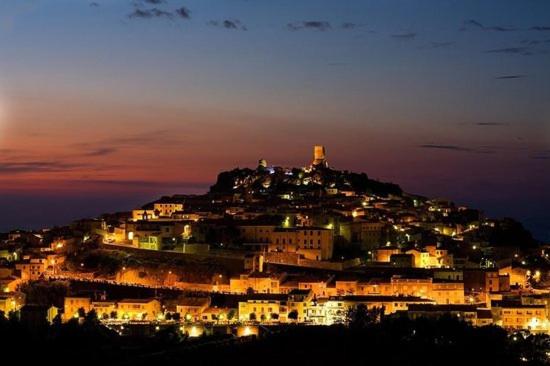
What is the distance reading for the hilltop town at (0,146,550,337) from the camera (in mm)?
33438

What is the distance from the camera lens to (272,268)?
37.7m

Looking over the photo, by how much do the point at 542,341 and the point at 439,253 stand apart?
8403 mm

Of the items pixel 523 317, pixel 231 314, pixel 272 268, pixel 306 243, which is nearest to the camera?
pixel 523 317

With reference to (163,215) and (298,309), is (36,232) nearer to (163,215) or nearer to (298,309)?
(163,215)

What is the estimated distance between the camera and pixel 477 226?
46.2 m

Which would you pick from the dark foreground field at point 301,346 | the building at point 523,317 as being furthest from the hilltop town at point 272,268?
the dark foreground field at point 301,346

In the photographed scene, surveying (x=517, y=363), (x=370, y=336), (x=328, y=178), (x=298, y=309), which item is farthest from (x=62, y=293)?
(x=328, y=178)

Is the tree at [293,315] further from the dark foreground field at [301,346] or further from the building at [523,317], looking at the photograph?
the building at [523,317]

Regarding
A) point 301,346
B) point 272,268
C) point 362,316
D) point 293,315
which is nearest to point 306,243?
point 272,268

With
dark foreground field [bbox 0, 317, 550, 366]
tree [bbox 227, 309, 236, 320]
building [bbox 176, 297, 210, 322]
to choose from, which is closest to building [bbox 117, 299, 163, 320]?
building [bbox 176, 297, 210, 322]

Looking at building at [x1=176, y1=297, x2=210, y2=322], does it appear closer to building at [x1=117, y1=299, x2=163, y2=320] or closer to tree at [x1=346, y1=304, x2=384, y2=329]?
building at [x1=117, y1=299, x2=163, y2=320]

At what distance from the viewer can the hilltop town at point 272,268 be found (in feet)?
110

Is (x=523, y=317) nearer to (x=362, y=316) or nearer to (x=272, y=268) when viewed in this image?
(x=362, y=316)

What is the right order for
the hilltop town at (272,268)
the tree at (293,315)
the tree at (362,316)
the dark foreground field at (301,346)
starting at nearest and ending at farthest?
the dark foreground field at (301,346) → the tree at (362,316) → the tree at (293,315) → the hilltop town at (272,268)
